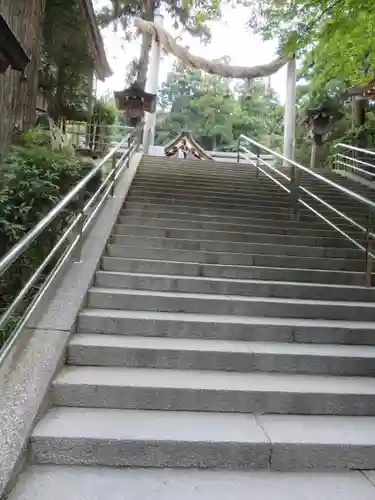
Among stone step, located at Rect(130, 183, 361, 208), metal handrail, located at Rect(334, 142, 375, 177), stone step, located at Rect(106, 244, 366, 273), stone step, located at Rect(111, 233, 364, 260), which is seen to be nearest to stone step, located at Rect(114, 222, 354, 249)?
stone step, located at Rect(111, 233, 364, 260)

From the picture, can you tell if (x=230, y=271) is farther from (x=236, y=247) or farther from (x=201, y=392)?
(x=201, y=392)

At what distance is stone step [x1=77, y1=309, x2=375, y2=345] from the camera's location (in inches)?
121

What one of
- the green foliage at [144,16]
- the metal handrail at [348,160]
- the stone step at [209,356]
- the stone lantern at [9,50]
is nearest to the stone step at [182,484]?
the stone step at [209,356]

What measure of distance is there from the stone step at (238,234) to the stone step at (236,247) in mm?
130

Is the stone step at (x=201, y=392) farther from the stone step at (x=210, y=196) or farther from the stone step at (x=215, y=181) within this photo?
the stone step at (x=215, y=181)

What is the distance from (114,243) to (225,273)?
47.4 inches

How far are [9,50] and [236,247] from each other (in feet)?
9.39

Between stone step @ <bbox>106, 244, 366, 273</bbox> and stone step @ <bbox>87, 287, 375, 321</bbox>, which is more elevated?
stone step @ <bbox>106, 244, 366, 273</bbox>

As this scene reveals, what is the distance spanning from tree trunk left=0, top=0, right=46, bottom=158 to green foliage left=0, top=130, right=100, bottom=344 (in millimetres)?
1165

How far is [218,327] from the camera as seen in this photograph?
123 inches

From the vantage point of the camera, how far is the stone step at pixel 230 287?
12.0 ft

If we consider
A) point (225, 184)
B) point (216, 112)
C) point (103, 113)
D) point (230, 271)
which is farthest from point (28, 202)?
point (216, 112)

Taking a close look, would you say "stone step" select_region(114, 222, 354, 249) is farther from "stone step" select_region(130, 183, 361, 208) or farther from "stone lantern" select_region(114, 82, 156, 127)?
"stone lantern" select_region(114, 82, 156, 127)

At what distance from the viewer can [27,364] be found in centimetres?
242
